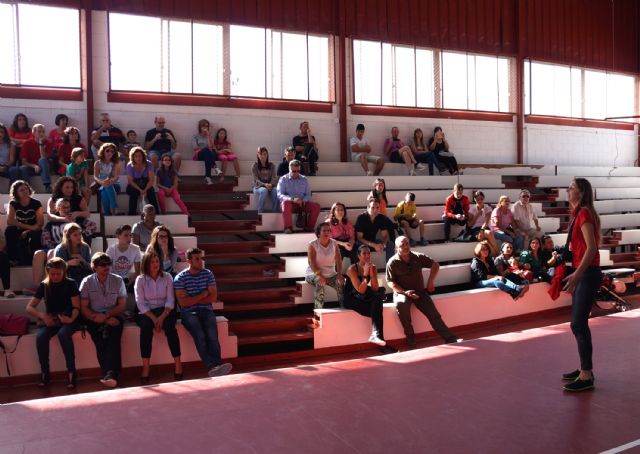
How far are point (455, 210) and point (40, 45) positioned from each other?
6702 millimetres

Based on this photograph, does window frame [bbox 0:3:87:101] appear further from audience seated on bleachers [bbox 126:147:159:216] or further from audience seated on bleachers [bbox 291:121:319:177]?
audience seated on bleachers [bbox 291:121:319:177]

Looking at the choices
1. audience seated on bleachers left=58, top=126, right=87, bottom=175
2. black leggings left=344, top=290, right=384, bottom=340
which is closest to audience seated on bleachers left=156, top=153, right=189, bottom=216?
audience seated on bleachers left=58, top=126, right=87, bottom=175

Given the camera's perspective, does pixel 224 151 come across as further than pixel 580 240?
Yes

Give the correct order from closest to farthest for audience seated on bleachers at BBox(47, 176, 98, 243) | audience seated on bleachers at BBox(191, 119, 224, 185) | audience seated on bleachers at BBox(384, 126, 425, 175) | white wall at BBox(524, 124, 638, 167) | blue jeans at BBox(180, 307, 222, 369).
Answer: blue jeans at BBox(180, 307, 222, 369) → audience seated on bleachers at BBox(47, 176, 98, 243) → audience seated on bleachers at BBox(191, 119, 224, 185) → audience seated on bleachers at BBox(384, 126, 425, 175) → white wall at BBox(524, 124, 638, 167)

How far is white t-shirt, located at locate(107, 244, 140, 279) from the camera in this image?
23.1 ft

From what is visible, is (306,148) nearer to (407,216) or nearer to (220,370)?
(407,216)

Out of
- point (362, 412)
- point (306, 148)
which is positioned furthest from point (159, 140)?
point (362, 412)

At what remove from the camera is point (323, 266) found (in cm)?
772

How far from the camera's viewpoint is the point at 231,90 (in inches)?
440

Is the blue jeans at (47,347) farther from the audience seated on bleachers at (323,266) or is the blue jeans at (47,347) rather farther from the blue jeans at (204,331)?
the audience seated on bleachers at (323,266)

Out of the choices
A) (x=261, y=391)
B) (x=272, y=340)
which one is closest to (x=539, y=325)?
(x=272, y=340)

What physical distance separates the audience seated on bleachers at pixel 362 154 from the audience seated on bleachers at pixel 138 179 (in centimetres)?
424

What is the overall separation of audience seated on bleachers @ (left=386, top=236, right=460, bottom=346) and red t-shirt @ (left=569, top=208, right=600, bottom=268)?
2.99m

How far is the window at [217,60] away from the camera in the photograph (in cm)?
1045
